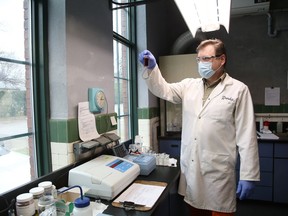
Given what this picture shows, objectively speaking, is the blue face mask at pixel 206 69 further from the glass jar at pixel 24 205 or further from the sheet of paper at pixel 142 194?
the glass jar at pixel 24 205

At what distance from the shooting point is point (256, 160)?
145 centimetres

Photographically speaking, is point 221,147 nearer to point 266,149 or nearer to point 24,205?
point 24,205

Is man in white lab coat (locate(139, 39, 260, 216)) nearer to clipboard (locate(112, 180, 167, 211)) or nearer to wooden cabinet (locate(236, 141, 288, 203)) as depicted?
clipboard (locate(112, 180, 167, 211))

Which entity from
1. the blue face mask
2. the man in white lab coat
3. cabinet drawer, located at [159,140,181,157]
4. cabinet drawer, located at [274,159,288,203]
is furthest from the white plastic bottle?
cabinet drawer, located at [274,159,288,203]

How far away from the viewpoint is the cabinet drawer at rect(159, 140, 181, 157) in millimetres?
3139

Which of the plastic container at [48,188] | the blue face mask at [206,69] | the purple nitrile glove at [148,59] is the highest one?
the purple nitrile glove at [148,59]

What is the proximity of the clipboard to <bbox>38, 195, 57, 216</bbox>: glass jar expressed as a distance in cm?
32

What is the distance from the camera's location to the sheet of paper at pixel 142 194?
1239mm

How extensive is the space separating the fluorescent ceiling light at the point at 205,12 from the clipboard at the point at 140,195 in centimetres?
128

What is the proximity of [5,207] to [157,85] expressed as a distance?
1.21 meters

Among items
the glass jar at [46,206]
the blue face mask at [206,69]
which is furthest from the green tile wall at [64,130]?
the blue face mask at [206,69]

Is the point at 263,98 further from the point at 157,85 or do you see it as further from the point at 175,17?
the point at 157,85

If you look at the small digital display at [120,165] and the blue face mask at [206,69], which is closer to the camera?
the small digital display at [120,165]

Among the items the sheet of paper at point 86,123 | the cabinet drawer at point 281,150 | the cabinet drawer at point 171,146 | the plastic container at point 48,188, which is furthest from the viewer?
the cabinet drawer at point 171,146
